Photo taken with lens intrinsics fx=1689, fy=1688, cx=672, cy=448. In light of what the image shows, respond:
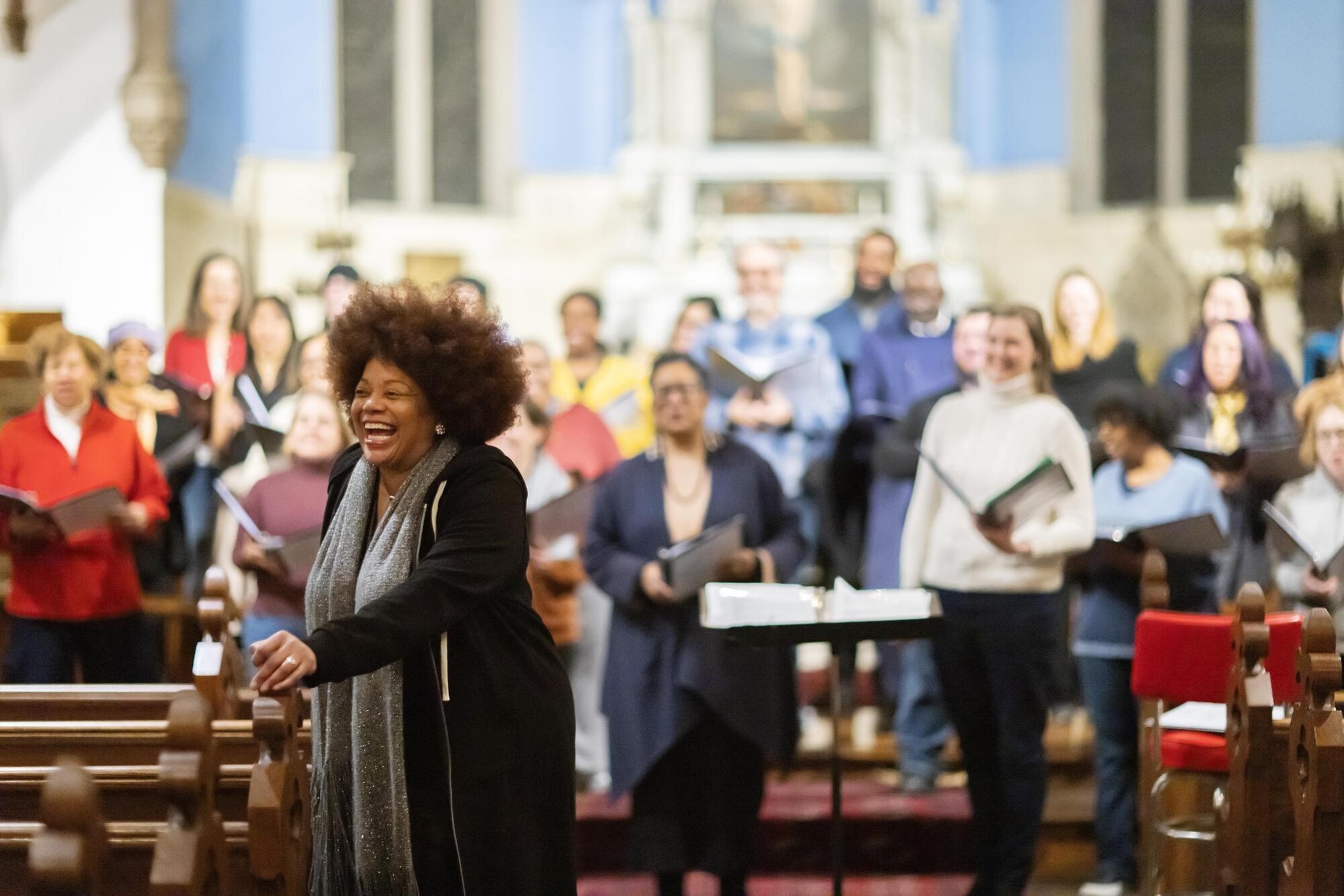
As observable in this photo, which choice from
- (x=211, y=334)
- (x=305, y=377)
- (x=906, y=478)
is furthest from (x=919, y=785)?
(x=211, y=334)

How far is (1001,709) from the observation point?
168 inches

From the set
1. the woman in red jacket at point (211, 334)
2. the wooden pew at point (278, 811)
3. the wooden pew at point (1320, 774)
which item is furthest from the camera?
the woman in red jacket at point (211, 334)

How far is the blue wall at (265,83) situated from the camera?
33.5ft

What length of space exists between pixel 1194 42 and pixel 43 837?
12.5 meters

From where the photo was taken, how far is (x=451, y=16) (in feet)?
44.1

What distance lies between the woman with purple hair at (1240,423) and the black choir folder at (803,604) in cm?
189

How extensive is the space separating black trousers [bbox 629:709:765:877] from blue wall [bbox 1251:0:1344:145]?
9.20m

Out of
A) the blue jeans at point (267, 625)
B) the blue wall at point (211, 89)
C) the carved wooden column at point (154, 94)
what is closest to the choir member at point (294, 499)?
the blue jeans at point (267, 625)

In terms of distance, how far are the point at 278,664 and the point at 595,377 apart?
4.31m

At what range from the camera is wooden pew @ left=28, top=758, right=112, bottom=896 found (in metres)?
1.84

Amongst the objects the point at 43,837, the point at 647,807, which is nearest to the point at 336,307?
the point at 647,807

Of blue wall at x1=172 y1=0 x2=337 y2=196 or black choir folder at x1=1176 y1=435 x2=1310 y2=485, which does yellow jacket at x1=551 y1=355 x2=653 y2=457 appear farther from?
blue wall at x1=172 y1=0 x2=337 y2=196

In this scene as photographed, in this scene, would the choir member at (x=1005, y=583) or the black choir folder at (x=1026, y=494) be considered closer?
the black choir folder at (x=1026, y=494)

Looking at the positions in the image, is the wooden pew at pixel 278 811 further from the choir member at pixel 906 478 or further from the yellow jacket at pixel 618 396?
the yellow jacket at pixel 618 396
